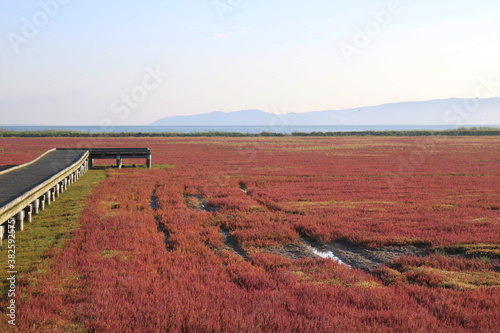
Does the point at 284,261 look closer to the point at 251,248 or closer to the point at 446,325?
the point at 251,248

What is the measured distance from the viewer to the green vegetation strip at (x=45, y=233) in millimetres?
8884

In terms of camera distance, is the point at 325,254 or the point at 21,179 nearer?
the point at 325,254

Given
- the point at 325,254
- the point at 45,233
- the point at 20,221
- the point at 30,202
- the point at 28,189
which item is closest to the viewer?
the point at 325,254

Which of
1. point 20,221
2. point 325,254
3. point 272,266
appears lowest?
point 325,254

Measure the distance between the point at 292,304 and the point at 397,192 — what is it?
15.1 m

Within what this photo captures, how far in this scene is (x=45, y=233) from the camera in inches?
456

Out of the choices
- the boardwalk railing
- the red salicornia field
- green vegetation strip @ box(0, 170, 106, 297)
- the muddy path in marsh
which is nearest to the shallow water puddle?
the red salicornia field

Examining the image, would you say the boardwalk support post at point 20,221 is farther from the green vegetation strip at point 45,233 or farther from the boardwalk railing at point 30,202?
the green vegetation strip at point 45,233

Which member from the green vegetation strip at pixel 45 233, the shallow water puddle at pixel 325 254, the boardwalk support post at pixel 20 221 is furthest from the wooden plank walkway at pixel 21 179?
the shallow water puddle at pixel 325 254

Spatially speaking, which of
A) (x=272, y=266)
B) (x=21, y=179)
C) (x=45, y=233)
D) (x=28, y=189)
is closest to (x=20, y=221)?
(x=45, y=233)

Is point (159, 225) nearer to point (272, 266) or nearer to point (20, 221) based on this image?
point (20, 221)

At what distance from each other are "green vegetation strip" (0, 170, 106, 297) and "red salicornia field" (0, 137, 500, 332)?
338mm

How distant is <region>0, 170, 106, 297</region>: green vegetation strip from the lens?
A: 8884mm

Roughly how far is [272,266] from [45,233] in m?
7.20
